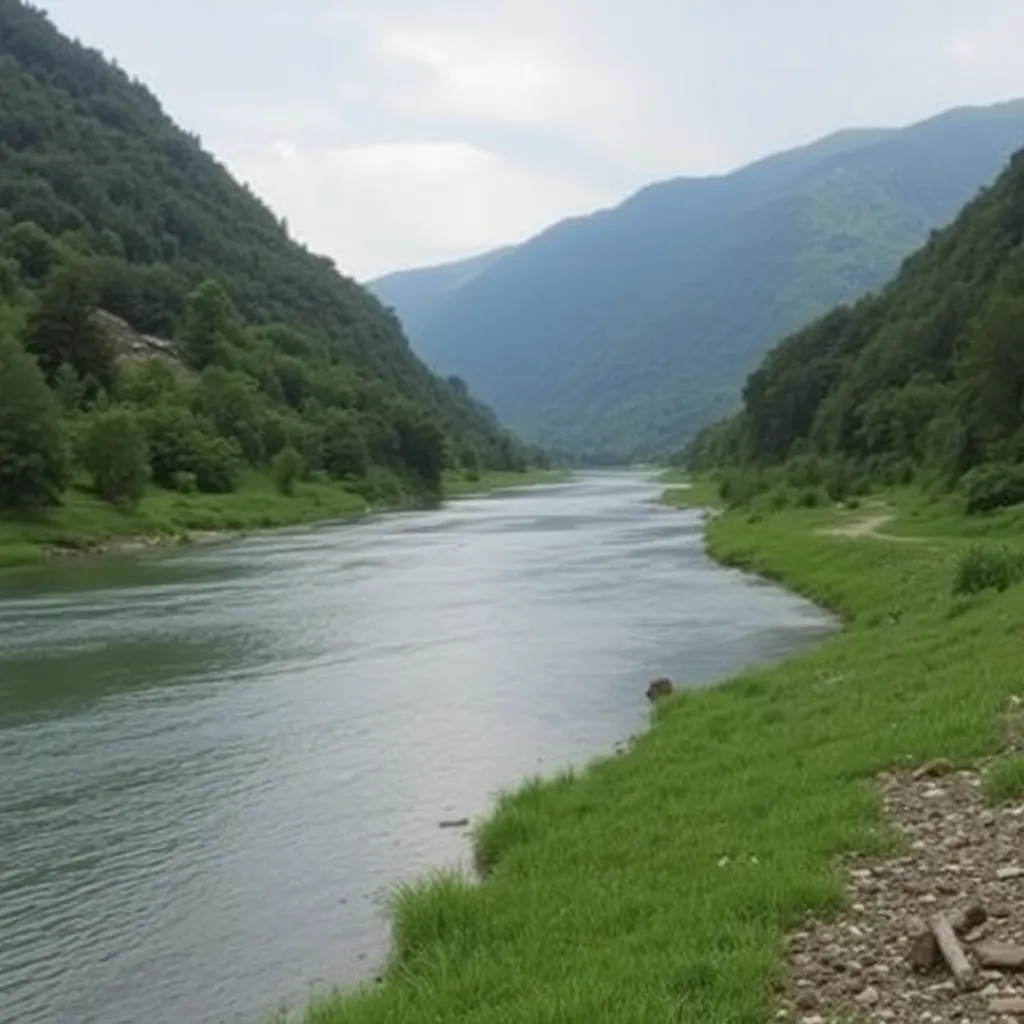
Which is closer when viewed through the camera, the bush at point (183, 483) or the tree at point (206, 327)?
the bush at point (183, 483)

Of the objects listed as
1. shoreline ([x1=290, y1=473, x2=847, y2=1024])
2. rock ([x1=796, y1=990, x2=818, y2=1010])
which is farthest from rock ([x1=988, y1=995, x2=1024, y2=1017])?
shoreline ([x1=290, y1=473, x2=847, y2=1024])

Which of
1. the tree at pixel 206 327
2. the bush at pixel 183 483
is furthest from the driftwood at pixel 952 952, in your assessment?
the tree at pixel 206 327

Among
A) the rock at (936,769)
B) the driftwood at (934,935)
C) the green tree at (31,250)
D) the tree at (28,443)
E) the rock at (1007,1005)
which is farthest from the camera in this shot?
the green tree at (31,250)

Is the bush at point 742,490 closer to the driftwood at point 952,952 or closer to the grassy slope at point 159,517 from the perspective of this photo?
the grassy slope at point 159,517

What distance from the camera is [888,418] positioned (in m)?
125

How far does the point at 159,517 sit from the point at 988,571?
75.9 metres

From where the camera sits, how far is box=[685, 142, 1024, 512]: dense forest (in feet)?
268

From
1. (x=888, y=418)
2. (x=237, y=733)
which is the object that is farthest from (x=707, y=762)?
(x=888, y=418)

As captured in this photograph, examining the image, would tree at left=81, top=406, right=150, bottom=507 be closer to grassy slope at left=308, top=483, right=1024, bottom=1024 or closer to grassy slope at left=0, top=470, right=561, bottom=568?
grassy slope at left=0, top=470, right=561, bottom=568

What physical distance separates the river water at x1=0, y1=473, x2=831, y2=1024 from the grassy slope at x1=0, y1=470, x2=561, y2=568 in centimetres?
2047

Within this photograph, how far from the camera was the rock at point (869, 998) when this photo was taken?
10.5 m

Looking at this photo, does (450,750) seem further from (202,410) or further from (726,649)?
(202,410)

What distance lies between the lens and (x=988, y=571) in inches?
1411

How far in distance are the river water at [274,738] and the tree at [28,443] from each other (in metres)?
Answer: 26.3
